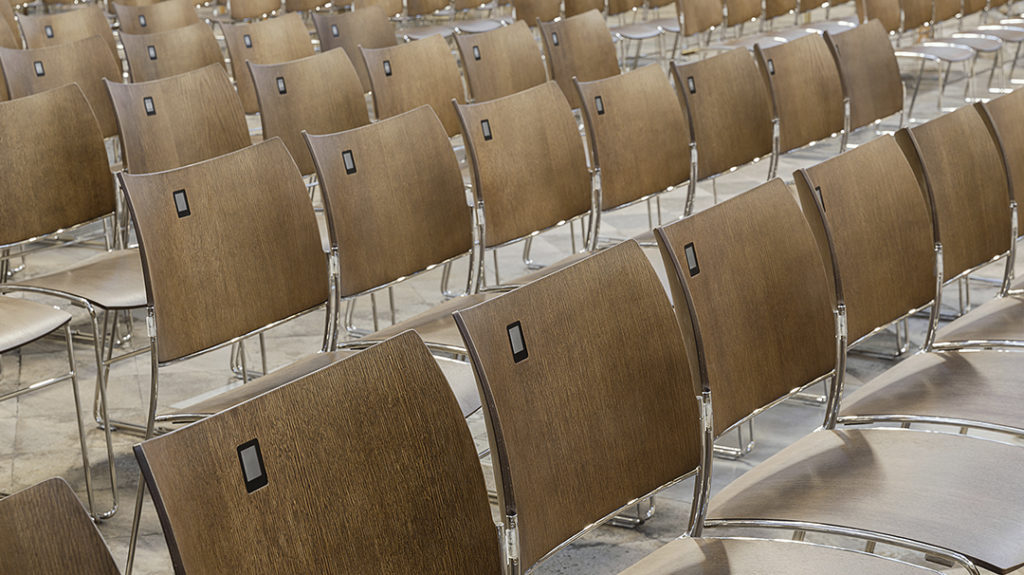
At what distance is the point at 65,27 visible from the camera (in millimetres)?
5438

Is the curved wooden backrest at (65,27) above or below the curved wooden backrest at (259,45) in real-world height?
above

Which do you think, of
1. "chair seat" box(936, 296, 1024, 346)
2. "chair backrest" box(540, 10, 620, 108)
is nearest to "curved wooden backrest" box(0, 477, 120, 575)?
"chair seat" box(936, 296, 1024, 346)

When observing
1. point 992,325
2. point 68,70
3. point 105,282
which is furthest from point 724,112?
point 68,70

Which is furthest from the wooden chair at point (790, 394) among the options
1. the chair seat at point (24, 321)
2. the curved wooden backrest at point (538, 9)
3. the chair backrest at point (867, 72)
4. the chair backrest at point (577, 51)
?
the curved wooden backrest at point (538, 9)

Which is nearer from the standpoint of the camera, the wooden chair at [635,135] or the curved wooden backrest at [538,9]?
the wooden chair at [635,135]

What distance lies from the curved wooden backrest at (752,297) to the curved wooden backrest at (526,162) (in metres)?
1.06

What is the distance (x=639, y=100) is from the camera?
3.63 meters

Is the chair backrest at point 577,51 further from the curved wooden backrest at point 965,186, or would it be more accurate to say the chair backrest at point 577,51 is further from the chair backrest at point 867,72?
the curved wooden backrest at point 965,186

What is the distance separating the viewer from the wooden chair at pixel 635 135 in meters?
3.52

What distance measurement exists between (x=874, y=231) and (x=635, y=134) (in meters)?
1.18

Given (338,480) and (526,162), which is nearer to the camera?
(338,480)

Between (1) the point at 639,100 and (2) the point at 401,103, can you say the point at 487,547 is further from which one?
(2) the point at 401,103

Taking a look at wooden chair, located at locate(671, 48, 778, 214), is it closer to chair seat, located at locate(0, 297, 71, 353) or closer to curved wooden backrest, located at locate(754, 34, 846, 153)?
curved wooden backrest, located at locate(754, 34, 846, 153)

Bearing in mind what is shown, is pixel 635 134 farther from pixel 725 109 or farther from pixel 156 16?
pixel 156 16
